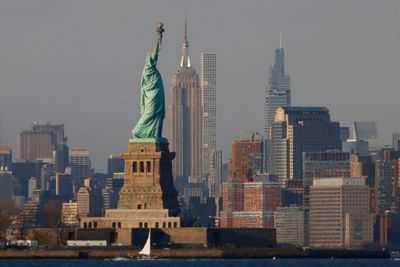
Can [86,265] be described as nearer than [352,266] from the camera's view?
Yes

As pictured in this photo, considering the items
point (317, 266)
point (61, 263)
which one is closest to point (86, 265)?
point (61, 263)

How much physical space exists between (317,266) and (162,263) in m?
12.4

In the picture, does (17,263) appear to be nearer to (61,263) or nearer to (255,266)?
(61,263)

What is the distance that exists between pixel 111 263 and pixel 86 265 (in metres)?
6.00

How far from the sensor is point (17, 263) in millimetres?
192625

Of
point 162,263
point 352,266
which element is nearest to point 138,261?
point 162,263

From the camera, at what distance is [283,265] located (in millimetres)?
194125

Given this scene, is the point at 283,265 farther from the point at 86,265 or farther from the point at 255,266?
the point at 86,265

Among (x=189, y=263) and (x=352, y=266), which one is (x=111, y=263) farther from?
(x=352, y=266)

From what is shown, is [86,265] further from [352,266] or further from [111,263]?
[352,266]

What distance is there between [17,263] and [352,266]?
91.8ft

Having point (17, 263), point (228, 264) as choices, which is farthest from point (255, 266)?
point (17, 263)

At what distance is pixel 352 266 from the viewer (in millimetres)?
199750

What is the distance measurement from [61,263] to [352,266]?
24.6m
